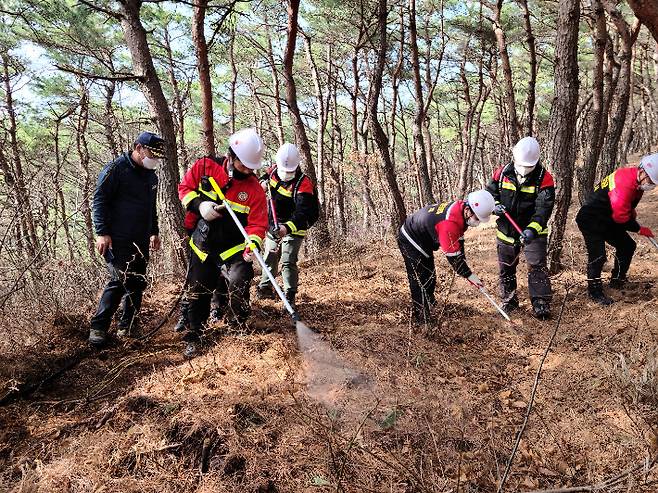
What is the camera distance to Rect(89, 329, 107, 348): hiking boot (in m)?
3.92

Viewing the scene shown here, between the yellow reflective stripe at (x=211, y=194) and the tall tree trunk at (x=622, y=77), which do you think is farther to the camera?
Result: the tall tree trunk at (x=622, y=77)

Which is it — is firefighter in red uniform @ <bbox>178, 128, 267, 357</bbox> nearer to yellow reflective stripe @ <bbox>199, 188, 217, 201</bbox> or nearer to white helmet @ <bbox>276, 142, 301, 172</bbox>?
yellow reflective stripe @ <bbox>199, 188, 217, 201</bbox>

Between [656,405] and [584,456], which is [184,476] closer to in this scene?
[584,456]

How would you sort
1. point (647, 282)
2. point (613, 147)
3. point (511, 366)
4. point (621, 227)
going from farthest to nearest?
1. point (613, 147)
2. point (647, 282)
3. point (621, 227)
4. point (511, 366)

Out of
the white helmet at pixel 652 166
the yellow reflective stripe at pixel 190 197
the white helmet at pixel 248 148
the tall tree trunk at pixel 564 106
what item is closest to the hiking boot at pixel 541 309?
the tall tree trunk at pixel 564 106

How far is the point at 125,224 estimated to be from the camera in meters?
4.13

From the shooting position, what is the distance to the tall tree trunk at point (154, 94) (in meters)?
5.07

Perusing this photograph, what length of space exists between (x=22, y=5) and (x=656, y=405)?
1226cm

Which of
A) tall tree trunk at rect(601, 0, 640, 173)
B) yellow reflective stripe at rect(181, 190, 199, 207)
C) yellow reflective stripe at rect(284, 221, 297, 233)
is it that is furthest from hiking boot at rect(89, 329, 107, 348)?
tall tree trunk at rect(601, 0, 640, 173)

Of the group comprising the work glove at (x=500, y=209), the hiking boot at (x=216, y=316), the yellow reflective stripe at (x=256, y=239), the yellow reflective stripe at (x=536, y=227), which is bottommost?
the hiking boot at (x=216, y=316)

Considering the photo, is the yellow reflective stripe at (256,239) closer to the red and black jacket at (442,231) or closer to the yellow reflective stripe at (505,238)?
the red and black jacket at (442,231)

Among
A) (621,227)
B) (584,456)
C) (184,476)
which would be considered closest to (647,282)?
(621,227)

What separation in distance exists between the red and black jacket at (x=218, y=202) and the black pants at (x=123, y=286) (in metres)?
0.59

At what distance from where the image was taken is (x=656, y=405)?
2.91 meters
